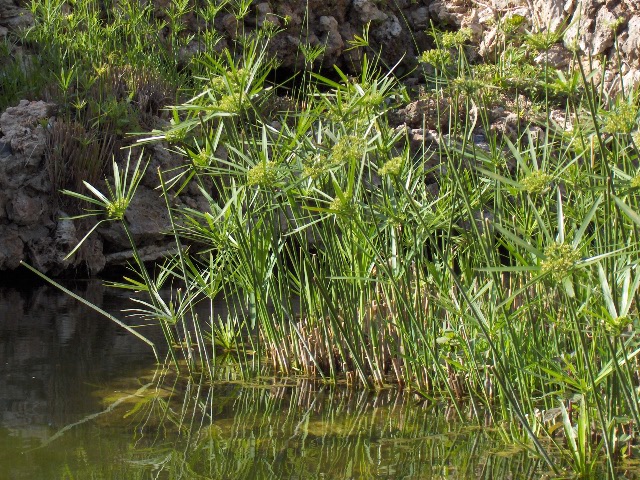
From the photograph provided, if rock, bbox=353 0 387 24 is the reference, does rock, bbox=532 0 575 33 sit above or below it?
above

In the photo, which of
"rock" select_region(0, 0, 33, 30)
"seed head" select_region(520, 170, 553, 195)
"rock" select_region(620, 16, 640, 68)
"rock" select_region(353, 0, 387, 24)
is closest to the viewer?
"seed head" select_region(520, 170, 553, 195)

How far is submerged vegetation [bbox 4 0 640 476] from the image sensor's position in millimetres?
1935

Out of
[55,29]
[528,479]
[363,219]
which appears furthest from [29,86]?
[528,479]

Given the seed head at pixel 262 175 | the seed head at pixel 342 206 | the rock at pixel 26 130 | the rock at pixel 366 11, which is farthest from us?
the rock at pixel 366 11

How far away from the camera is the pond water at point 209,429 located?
2201 mm

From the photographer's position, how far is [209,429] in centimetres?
255

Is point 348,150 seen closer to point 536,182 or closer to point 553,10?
point 536,182

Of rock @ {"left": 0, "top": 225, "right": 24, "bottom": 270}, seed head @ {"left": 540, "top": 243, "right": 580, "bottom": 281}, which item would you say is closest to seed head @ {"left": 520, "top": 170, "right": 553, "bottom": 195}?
seed head @ {"left": 540, "top": 243, "right": 580, "bottom": 281}

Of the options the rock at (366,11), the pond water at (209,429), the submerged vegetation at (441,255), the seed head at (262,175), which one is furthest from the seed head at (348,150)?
the rock at (366,11)

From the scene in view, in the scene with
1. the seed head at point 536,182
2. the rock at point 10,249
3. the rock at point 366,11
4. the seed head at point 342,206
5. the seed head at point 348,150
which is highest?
the seed head at point 536,182

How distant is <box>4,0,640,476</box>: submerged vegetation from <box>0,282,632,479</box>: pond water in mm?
111

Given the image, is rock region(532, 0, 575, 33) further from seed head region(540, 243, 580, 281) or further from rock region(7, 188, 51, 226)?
seed head region(540, 243, 580, 281)

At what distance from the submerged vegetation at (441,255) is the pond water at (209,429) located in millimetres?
111

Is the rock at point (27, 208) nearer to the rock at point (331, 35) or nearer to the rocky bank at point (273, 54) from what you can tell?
the rocky bank at point (273, 54)
